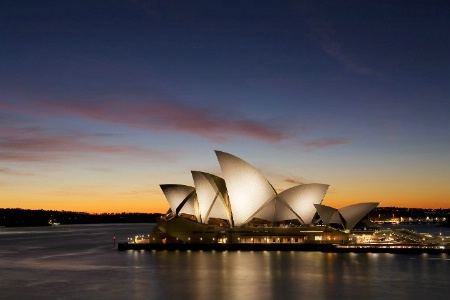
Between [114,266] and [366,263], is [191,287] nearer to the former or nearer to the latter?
[114,266]

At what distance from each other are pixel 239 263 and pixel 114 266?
1337 cm

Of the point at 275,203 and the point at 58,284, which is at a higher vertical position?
the point at 275,203

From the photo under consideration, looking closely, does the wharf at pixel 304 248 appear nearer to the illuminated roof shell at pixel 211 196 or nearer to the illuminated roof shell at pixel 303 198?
the illuminated roof shell at pixel 211 196

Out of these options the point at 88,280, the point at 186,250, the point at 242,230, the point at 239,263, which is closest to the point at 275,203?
the point at 242,230

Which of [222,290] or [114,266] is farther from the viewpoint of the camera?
[114,266]

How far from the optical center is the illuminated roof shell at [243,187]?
75.4 meters

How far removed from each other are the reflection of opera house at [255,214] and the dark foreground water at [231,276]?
6.26 metres

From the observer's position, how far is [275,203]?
79188mm

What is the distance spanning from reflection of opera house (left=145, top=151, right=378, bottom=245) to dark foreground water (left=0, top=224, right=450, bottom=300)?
6262 mm

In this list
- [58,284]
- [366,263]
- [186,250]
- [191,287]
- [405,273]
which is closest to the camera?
[191,287]

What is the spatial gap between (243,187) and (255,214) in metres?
4.56

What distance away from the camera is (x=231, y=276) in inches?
1982

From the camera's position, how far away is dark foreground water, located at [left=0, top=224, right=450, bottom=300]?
41750 millimetres

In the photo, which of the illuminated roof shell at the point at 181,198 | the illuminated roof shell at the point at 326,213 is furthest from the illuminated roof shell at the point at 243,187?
the illuminated roof shell at the point at 181,198
